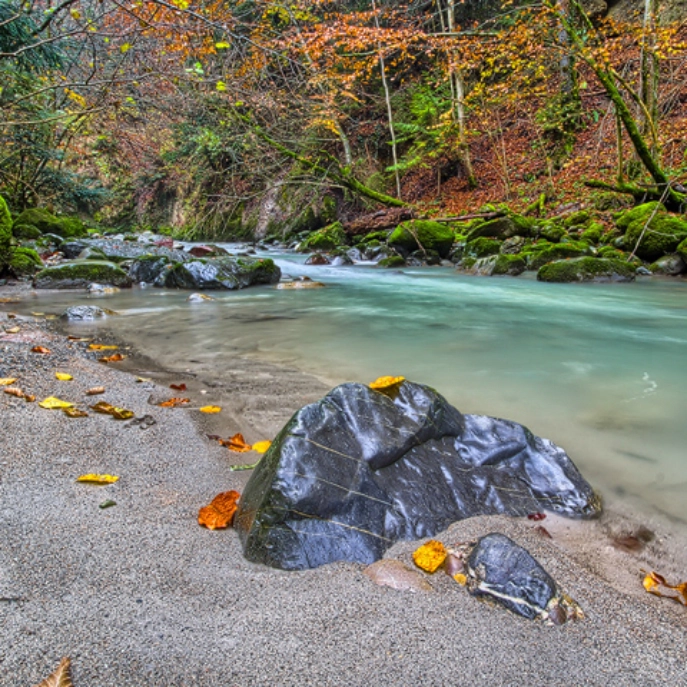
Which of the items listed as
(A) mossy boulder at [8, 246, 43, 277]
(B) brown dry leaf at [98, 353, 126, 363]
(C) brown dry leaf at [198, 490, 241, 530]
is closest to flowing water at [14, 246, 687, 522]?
(B) brown dry leaf at [98, 353, 126, 363]

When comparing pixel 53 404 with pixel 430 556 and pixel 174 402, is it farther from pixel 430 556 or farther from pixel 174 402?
pixel 430 556

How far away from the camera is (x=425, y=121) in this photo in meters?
19.9

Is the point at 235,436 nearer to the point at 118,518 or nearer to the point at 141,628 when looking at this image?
the point at 118,518

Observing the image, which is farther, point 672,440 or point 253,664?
point 672,440

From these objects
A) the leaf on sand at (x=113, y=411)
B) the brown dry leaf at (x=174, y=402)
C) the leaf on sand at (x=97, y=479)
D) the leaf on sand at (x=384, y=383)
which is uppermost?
the leaf on sand at (x=384, y=383)

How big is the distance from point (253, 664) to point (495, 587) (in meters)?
0.69

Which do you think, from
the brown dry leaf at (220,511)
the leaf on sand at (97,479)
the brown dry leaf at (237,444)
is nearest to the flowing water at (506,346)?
the brown dry leaf at (237,444)

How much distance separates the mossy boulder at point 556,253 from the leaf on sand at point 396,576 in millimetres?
10987

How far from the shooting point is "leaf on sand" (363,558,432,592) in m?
1.39

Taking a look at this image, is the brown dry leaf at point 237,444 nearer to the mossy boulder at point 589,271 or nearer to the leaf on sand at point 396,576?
the leaf on sand at point 396,576

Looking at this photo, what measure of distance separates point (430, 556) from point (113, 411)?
189cm

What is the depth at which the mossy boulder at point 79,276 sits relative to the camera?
29.3 feet

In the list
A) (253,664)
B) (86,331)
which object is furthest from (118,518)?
(86,331)

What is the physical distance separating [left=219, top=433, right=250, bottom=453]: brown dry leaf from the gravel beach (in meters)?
0.21
